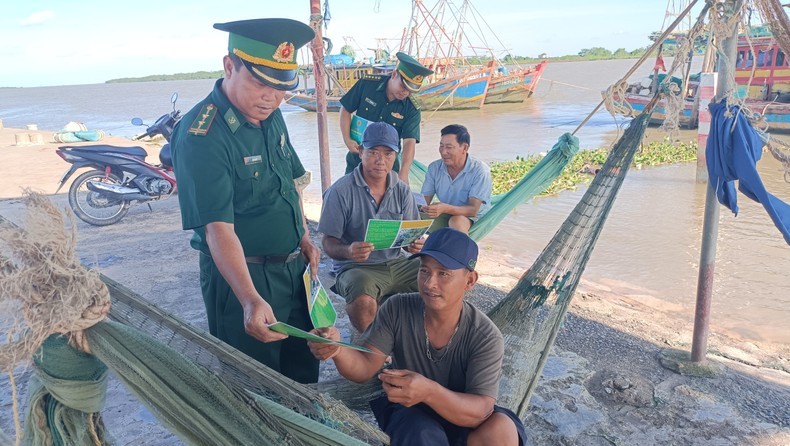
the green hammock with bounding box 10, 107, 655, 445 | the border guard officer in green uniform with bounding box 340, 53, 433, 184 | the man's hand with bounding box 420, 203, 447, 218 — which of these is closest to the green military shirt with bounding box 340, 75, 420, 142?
the border guard officer in green uniform with bounding box 340, 53, 433, 184

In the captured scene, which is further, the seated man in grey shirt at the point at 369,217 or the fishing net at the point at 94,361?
the seated man in grey shirt at the point at 369,217

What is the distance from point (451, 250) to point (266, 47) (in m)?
0.73

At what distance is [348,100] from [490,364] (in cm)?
238

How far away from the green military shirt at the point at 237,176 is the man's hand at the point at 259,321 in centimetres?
25

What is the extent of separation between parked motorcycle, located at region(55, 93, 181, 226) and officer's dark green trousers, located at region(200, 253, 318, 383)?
3.70m

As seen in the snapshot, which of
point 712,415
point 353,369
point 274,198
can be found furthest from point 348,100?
point 712,415

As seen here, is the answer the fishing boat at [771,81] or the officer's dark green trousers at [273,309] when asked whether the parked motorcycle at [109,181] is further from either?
the fishing boat at [771,81]

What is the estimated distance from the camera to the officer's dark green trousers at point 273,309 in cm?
166

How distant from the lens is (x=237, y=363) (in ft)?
3.99

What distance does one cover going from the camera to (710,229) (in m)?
2.46

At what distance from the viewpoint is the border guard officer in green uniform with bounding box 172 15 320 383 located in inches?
56.6

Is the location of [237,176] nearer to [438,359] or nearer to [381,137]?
[438,359]

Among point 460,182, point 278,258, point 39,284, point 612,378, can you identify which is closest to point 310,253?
point 278,258

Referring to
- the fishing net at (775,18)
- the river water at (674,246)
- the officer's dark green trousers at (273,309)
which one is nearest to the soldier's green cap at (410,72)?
the river water at (674,246)
